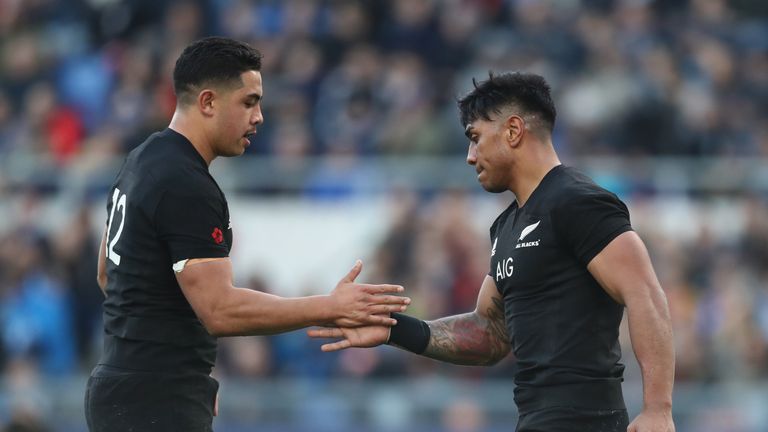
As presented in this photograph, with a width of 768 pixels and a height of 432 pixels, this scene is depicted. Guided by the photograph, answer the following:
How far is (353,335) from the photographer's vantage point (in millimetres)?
7102

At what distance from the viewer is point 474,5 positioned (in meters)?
17.0

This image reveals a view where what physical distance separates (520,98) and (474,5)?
33.6 feet

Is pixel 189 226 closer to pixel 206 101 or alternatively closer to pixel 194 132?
pixel 194 132

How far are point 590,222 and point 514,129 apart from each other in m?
0.77

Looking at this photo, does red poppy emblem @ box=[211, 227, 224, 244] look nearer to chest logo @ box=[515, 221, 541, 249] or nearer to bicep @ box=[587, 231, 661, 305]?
chest logo @ box=[515, 221, 541, 249]

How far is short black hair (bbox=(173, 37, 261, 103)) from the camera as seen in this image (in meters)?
6.82

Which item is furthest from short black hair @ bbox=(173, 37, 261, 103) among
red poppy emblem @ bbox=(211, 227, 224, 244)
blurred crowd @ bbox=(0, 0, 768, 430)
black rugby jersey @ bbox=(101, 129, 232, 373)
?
blurred crowd @ bbox=(0, 0, 768, 430)

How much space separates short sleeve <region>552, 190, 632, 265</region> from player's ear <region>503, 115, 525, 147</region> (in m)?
0.54

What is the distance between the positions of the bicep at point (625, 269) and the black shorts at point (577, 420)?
567 millimetres

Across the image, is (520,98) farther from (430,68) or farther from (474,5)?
(474,5)

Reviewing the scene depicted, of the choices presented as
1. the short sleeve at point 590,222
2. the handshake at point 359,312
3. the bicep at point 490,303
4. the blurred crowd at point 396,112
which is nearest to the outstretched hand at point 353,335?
the handshake at point 359,312

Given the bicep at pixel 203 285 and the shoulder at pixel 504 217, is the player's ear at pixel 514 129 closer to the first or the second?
the shoulder at pixel 504 217

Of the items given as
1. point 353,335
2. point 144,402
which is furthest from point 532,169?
point 144,402

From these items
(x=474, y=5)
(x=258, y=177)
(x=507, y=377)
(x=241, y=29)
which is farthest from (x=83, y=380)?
A: (x=474, y=5)
